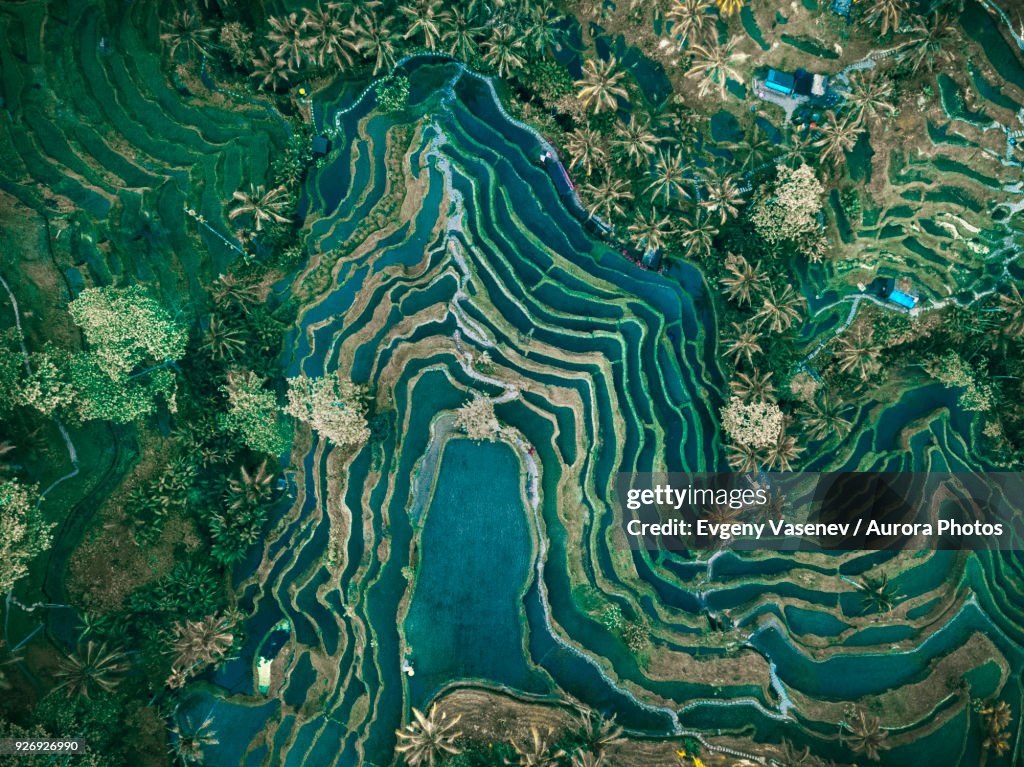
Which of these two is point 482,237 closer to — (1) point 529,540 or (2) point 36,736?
(1) point 529,540

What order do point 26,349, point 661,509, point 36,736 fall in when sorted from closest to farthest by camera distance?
point 36,736, point 26,349, point 661,509

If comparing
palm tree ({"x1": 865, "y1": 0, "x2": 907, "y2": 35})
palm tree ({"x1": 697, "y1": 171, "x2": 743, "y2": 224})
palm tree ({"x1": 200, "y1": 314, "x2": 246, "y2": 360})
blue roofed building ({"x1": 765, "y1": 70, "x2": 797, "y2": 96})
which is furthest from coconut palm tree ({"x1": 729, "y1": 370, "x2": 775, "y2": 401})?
palm tree ({"x1": 200, "y1": 314, "x2": 246, "y2": 360})

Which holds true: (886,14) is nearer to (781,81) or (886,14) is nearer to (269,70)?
(781,81)

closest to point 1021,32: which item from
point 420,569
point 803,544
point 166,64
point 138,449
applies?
point 803,544

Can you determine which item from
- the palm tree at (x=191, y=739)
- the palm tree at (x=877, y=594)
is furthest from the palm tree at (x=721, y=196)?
the palm tree at (x=191, y=739)

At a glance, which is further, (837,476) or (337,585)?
(837,476)

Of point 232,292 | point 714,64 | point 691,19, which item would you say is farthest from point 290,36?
point 714,64
